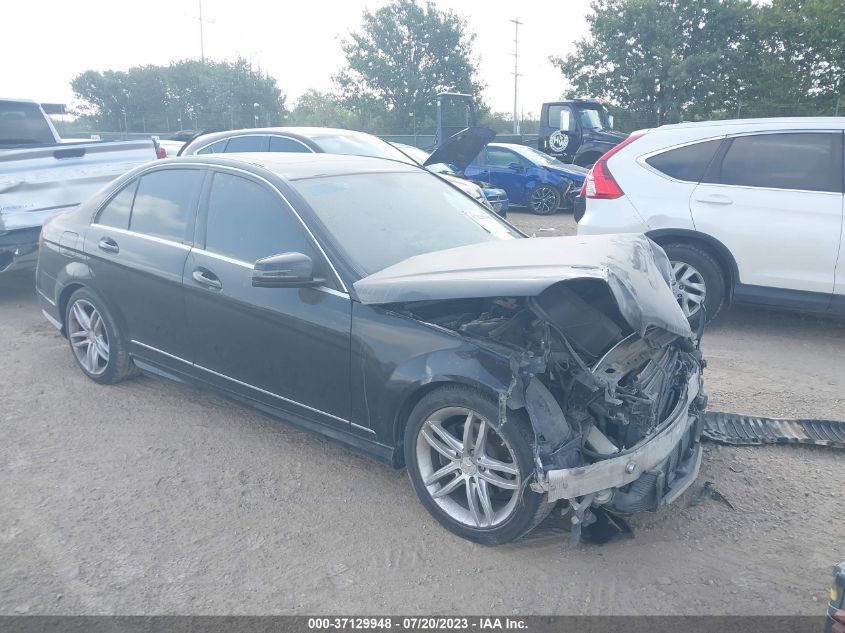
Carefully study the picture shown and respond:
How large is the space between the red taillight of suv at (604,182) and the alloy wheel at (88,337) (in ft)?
14.4

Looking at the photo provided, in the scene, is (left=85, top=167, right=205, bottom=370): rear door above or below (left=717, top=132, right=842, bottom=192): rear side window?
below

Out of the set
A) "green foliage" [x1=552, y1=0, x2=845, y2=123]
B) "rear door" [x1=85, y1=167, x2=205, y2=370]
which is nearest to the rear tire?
"rear door" [x1=85, y1=167, x2=205, y2=370]

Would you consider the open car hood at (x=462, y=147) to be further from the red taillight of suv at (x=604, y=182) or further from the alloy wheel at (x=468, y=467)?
the alloy wheel at (x=468, y=467)

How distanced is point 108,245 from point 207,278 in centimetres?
116

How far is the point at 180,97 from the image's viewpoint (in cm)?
4528

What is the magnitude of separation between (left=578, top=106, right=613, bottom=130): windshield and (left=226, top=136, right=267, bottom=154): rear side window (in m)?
12.0

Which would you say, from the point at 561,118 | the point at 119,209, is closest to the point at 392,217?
the point at 119,209

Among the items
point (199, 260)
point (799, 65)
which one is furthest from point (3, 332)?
point (799, 65)

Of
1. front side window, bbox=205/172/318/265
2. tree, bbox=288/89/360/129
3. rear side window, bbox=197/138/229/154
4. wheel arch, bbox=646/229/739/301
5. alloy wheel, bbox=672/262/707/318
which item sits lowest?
alloy wheel, bbox=672/262/707/318

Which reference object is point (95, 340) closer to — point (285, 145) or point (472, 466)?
point (472, 466)

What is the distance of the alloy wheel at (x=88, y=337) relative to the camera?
506cm

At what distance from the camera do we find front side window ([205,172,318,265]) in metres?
3.86

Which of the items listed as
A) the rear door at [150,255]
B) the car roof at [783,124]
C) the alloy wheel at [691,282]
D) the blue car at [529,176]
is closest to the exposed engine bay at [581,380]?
the rear door at [150,255]

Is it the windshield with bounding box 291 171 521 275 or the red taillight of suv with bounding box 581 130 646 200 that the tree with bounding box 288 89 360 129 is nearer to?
the red taillight of suv with bounding box 581 130 646 200
